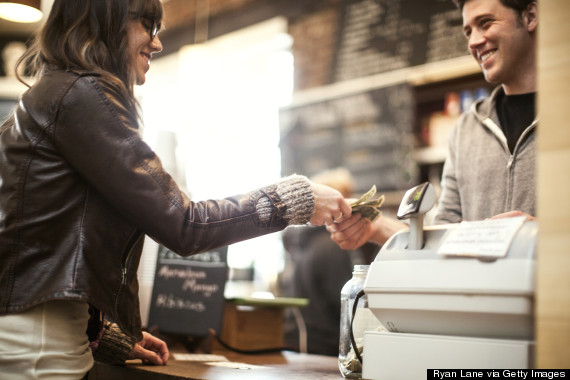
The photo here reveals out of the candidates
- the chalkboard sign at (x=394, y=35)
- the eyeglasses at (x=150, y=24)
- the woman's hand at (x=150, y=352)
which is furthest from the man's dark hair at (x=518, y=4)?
the chalkboard sign at (x=394, y=35)

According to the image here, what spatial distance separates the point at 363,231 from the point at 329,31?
11.2 feet

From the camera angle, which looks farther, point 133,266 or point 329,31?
point 329,31

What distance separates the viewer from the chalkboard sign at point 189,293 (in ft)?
7.59

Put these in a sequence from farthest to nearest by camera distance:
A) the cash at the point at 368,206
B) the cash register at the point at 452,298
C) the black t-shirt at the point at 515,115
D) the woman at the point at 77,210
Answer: the black t-shirt at the point at 515,115
the cash at the point at 368,206
the woman at the point at 77,210
the cash register at the point at 452,298

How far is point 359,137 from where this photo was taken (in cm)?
475

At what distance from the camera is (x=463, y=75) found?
13.3 ft

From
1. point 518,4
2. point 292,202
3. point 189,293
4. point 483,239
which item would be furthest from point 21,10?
point 483,239

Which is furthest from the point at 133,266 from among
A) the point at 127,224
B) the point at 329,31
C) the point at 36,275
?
the point at 329,31

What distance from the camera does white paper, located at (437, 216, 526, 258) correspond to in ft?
3.68

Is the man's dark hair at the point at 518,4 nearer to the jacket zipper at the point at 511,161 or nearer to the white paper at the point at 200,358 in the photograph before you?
the jacket zipper at the point at 511,161

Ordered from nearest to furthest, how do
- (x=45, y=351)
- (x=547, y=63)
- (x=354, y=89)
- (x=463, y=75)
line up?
(x=547, y=63), (x=45, y=351), (x=463, y=75), (x=354, y=89)

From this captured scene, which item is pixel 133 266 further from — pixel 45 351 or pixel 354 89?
pixel 354 89

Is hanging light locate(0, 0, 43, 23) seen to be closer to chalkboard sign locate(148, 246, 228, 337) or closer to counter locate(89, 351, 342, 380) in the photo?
chalkboard sign locate(148, 246, 228, 337)

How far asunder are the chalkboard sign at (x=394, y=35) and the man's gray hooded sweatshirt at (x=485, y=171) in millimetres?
1874
